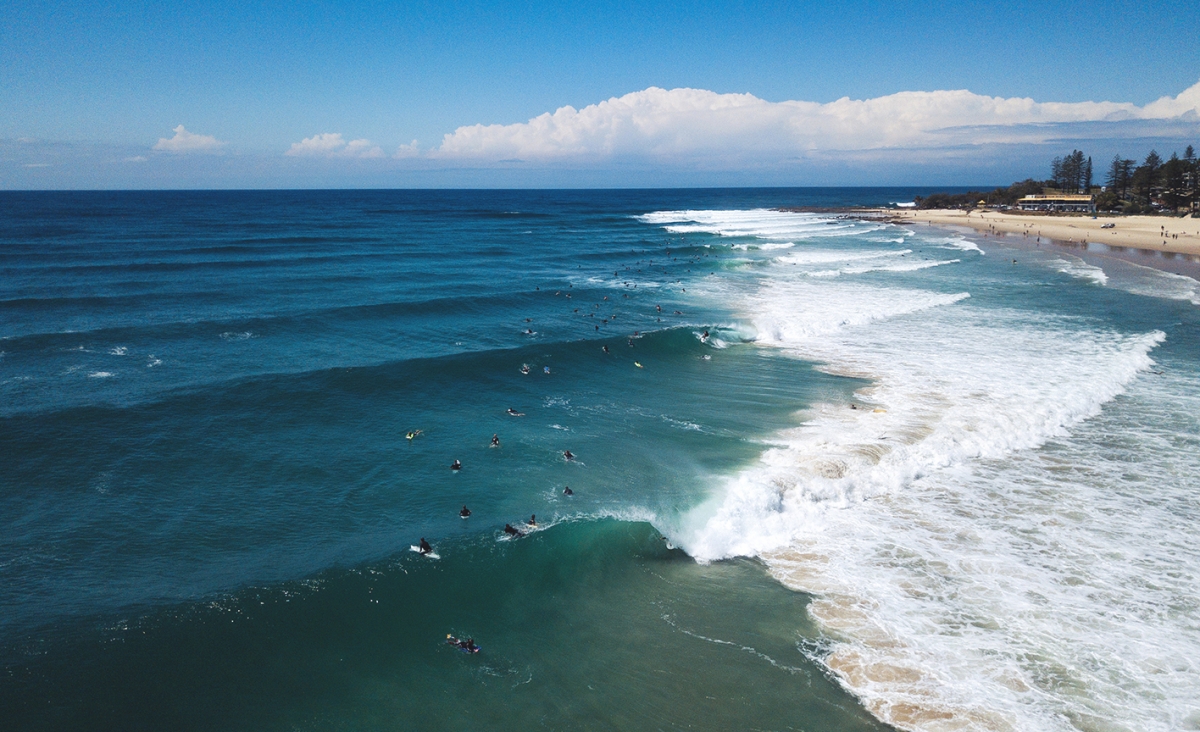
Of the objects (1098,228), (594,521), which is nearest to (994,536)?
(594,521)

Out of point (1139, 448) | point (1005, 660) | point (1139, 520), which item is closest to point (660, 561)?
point (1005, 660)

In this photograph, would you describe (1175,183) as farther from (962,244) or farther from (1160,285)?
(1160,285)

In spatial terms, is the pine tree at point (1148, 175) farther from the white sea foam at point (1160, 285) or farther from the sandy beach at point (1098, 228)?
the white sea foam at point (1160, 285)

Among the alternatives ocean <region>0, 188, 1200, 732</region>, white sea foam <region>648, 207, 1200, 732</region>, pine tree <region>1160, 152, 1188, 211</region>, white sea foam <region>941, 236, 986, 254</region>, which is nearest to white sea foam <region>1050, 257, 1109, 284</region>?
white sea foam <region>941, 236, 986, 254</region>

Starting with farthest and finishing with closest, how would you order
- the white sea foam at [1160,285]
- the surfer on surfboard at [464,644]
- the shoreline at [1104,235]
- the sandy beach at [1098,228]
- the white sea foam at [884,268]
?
the sandy beach at [1098,228], the shoreline at [1104,235], the white sea foam at [884,268], the white sea foam at [1160,285], the surfer on surfboard at [464,644]

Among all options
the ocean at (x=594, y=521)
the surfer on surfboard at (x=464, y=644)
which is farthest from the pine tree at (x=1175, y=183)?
the surfer on surfboard at (x=464, y=644)

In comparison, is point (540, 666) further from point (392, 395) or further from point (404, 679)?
point (392, 395)
